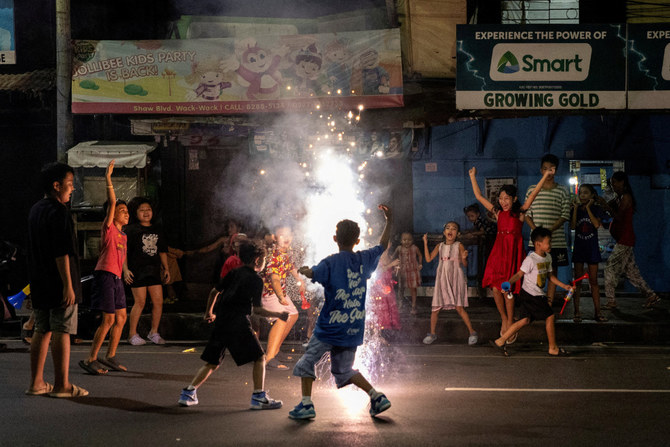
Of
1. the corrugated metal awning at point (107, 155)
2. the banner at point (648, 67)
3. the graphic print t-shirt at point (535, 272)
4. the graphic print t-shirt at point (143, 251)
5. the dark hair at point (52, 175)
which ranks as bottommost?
the graphic print t-shirt at point (535, 272)

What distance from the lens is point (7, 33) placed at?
1340 cm

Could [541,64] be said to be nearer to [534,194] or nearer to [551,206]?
[551,206]

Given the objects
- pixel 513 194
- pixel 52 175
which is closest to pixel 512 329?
pixel 513 194

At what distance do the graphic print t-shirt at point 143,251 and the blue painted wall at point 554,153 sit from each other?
561cm

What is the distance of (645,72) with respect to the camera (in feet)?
37.5

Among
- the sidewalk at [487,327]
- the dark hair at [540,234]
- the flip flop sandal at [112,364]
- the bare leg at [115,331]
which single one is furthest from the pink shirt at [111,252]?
the dark hair at [540,234]

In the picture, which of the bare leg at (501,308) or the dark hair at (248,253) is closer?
the dark hair at (248,253)

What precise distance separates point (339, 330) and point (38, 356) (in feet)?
9.25

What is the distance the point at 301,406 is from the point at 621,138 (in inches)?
388

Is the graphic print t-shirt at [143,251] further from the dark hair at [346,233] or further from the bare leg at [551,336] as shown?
the bare leg at [551,336]

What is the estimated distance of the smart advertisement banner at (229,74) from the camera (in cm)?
1205

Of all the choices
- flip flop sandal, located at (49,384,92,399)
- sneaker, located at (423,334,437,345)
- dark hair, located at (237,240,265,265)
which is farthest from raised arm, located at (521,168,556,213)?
flip flop sandal, located at (49,384,92,399)

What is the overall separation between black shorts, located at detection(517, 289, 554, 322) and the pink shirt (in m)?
4.82

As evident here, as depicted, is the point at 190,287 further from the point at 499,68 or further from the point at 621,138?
the point at 621,138
